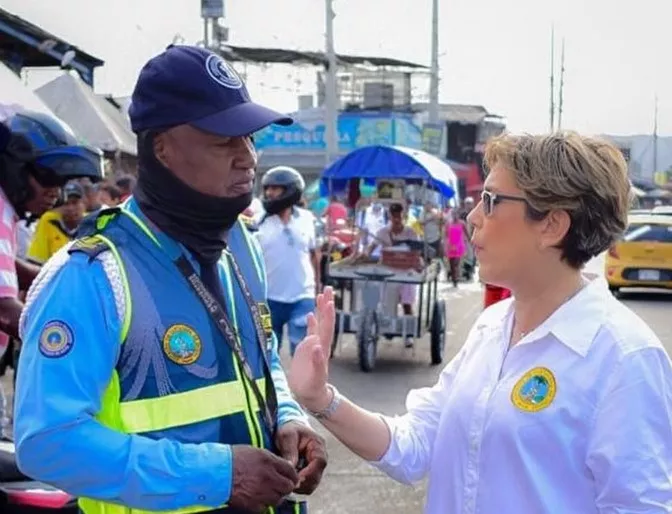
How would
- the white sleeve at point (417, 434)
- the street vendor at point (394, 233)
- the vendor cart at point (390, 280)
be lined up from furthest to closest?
the street vendor at point (394, 233) → the vendor cart at point (390, 280) → the white sleeve at point (417, 434)

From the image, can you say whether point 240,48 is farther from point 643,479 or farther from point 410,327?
point 643,479


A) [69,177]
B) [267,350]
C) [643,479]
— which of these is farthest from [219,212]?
[69,177]

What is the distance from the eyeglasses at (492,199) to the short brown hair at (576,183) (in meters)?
0.03

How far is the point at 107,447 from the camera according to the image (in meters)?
1.81

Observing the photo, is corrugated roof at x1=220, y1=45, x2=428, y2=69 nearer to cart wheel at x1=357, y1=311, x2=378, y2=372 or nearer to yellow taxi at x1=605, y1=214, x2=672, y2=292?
yellow taxi at x1=605, y1=214, x2=672, y2=292

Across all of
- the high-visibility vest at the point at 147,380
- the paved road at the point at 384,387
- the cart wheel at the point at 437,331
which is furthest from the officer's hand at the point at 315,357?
→ the cart wheel at the point at 437,331

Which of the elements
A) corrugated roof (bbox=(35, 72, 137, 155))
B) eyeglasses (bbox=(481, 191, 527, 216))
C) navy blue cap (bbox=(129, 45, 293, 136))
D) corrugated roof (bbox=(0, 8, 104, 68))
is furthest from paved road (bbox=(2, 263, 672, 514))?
corrugated roof (bbox=(0, 8, 104, 68))

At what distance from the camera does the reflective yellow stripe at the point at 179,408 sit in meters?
1.91

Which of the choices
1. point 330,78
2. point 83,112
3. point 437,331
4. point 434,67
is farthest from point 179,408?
point 434,67

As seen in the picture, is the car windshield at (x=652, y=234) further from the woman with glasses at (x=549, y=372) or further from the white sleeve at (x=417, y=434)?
the woman with glasses at (x=549, y=372)

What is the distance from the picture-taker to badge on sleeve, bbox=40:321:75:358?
5.99 ft

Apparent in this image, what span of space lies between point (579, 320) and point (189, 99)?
1.01 m

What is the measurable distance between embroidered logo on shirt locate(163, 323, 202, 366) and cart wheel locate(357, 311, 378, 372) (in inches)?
280

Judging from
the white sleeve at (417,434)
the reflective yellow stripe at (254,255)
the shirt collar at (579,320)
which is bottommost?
the white sleeve at (417,434)
